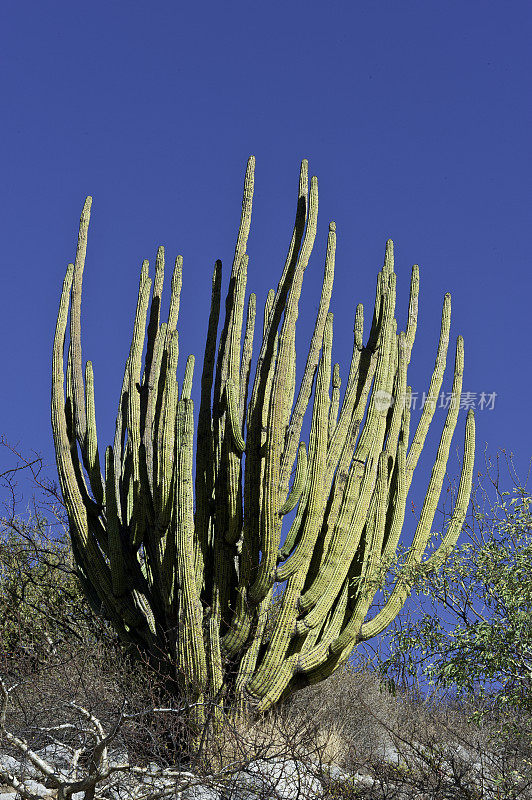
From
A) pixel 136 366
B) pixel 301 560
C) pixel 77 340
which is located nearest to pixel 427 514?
pixel 301 560

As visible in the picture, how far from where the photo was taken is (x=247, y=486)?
760cm

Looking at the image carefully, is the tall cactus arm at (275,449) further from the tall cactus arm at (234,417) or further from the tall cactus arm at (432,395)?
the tall cactus arm at (432,395)

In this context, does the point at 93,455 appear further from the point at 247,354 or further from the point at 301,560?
the point at 301,560

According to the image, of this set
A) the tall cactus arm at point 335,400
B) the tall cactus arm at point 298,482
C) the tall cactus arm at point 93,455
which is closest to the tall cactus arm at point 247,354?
the tall cactus arm at point 298,482

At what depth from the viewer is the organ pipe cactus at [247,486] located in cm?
750

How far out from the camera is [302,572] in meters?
7.87

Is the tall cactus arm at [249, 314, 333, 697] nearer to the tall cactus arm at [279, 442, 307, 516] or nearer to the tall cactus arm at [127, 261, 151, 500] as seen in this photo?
the tall cactus arm at [279, 442, 307, 516]

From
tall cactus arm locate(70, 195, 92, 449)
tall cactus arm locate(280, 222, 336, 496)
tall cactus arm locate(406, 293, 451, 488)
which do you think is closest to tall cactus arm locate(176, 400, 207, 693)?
tall cactus arm locate(280, 222, 336, 496)

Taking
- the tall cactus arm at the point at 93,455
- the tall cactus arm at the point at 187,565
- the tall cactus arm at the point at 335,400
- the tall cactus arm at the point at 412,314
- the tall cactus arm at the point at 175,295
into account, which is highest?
the tall cactus arm at the point at 412,314

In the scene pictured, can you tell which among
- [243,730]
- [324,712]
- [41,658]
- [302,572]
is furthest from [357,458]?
[41,658]

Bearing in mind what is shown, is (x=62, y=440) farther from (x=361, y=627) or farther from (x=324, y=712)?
(x=324, y=712)

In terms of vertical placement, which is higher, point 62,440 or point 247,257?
point 247,257

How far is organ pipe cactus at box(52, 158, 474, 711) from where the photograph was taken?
295 inches

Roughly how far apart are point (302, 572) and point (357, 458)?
127 centimetres
